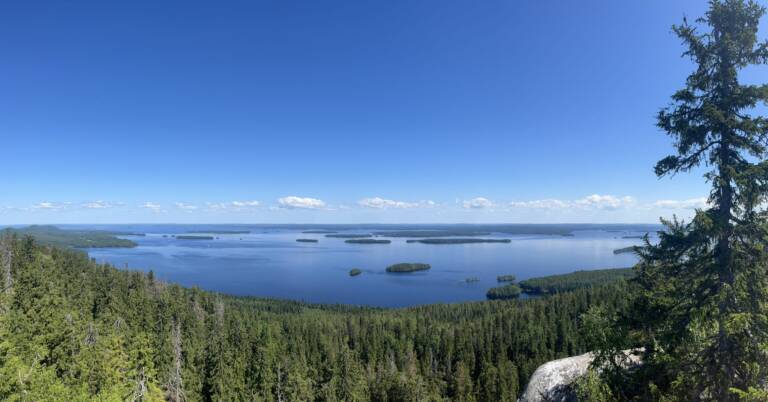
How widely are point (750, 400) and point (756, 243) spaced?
14.8ft

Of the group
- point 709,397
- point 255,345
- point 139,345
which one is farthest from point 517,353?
point 709,397

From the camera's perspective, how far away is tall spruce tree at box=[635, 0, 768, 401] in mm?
11195

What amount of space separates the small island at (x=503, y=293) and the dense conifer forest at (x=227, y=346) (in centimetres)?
5090

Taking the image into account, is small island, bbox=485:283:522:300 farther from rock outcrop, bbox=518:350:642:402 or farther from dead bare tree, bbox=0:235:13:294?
dead bare tree, bbox=0:235:13:294

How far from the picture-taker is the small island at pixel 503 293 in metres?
179

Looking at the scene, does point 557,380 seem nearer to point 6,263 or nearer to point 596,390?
point 596,390

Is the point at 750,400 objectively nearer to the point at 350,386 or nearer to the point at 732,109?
the point at 732,109

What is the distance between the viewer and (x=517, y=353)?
86.7 metres

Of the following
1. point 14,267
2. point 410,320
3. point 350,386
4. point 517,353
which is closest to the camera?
point 350,386

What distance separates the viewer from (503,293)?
592 feet

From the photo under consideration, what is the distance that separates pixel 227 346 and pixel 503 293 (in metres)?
153

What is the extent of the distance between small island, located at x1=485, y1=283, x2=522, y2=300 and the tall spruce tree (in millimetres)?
175937

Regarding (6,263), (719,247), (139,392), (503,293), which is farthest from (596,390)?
(503,293)

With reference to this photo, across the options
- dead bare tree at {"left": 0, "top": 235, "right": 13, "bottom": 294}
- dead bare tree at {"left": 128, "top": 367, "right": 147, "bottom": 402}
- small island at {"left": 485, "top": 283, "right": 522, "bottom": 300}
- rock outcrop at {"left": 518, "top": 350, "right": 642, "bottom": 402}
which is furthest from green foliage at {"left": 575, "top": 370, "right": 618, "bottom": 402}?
small island at {"left": 485, "top": 283, "right": 522, "bottom": 300}
